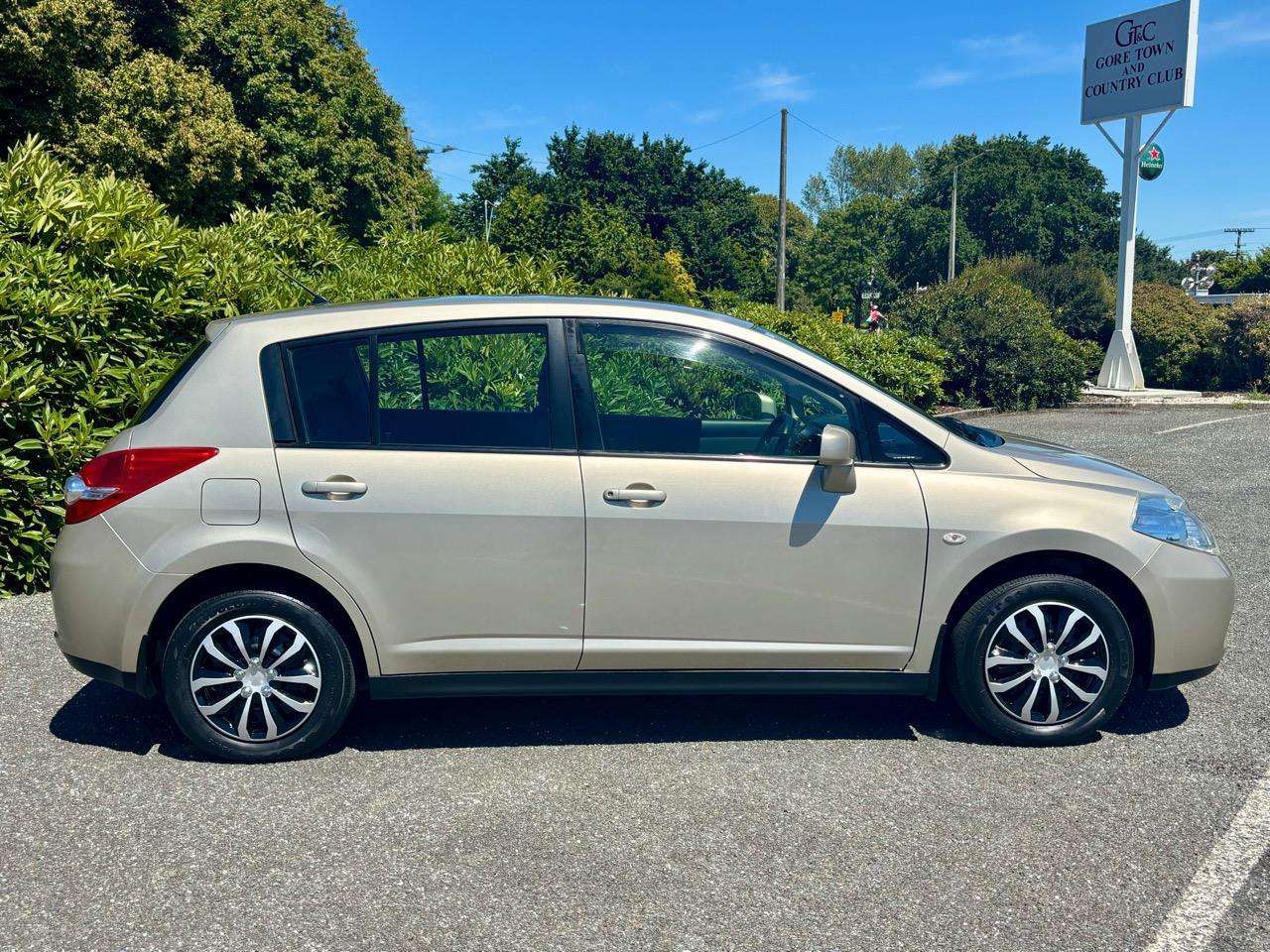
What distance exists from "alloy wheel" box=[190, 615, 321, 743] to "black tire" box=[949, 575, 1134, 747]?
2455 mm

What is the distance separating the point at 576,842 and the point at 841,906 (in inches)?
34.3

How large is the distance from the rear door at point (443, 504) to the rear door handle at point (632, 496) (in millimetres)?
112

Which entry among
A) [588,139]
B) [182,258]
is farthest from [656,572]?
[588,139]

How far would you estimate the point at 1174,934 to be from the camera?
2.98m

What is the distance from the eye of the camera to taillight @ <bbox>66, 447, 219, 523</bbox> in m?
4.02

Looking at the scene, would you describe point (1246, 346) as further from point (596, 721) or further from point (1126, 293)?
point (596, 721)

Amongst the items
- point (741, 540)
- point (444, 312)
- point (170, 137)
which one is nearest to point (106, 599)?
point (444, 312)

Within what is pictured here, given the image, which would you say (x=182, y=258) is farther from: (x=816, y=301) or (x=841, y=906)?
(x=816, y=301)

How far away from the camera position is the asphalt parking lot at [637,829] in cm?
304

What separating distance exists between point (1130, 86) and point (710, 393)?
86.2 ft

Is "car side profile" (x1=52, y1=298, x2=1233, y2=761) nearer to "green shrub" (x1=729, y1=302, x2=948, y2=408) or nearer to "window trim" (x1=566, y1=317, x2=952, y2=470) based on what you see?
"window trim" (x1=566, y1=317, x2=952, y2=470)

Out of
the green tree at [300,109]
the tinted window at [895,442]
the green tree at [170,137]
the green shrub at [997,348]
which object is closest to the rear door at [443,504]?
the tinted window at [895,442]

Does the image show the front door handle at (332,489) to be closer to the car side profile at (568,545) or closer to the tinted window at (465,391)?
the car side profile at (568,545)

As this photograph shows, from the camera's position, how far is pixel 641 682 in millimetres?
4164
